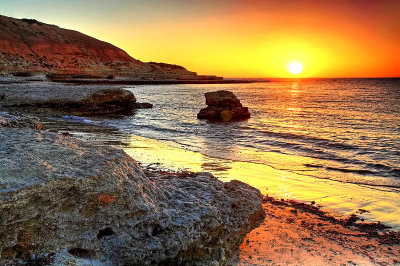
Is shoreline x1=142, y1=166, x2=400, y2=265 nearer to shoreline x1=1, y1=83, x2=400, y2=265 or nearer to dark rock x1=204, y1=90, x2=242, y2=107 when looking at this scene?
shoreline x1=1, y1=83, x2=400, y2=265

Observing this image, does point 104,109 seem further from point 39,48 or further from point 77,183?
point 39,48

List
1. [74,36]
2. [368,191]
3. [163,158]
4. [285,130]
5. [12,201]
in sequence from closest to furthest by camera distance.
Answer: [12,201]
[368,191]
[163,158]
[285,130]
[74,36]

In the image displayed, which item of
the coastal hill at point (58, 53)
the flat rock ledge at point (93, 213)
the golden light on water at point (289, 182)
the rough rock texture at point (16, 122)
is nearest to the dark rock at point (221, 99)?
the golden light on water at point (289, 182)

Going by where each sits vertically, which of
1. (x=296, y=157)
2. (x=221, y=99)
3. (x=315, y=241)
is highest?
(x=221, y=99)

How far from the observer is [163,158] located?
1090 centimetres

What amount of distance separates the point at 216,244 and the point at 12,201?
2.37 metres

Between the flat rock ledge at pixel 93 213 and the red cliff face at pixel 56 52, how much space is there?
89667mm

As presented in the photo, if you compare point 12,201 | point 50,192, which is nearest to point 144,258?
point 50,192

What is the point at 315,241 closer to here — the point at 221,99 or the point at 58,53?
the point at 221,99

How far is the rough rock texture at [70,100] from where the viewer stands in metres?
23.9

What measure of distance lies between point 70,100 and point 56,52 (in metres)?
103

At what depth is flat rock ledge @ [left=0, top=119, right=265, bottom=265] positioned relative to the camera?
2.92 meters

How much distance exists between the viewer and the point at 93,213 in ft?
10.8

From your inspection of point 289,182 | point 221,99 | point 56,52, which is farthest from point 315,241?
point 56,52
